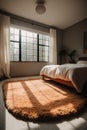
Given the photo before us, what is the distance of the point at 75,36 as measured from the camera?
571 cm

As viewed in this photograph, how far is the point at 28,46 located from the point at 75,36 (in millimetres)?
2457

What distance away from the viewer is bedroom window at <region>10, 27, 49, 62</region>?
4.91 m

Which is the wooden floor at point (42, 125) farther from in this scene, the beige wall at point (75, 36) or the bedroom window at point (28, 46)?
the beige wall at point (75, 36)

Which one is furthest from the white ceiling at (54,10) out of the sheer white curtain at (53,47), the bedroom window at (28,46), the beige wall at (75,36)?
the bedroom window at (28,46)

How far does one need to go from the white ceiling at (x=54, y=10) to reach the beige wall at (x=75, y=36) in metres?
0.31

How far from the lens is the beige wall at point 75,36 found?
17.7 feet

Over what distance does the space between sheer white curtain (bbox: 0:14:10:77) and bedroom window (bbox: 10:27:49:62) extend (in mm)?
505

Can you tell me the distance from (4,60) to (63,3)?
Answer: 2.93 metres

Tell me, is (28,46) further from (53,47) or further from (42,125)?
(42,125)

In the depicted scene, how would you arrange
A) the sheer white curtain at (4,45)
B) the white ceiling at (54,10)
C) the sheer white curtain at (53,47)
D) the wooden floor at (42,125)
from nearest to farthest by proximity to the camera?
the wooden floor at (42,125), the white ceiling at (54,10), the sheer white curtain at (4,45), the sheer white curtain at (53,47)

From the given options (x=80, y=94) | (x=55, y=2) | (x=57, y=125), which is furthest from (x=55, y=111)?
(x=55, y=2)

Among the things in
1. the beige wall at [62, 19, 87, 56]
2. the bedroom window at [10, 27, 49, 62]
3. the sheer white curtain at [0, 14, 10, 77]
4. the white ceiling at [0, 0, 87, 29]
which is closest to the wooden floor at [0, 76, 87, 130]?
the sheer white curtain at [0, 14, 10, 77]

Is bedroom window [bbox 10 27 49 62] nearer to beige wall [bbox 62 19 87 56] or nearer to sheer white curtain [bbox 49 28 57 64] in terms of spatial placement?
sheer white curtain [bbox 49 28 57 64]

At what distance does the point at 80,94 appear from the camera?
2.34 m
